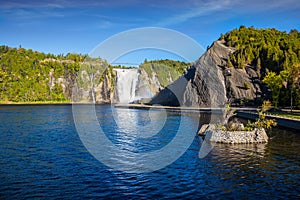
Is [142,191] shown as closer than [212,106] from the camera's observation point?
Yes

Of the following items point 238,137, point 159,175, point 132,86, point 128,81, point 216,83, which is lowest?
point 159,175

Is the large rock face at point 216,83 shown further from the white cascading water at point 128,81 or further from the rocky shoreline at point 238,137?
the white cascading water at point 128,81

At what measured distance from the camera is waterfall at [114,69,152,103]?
184 meters

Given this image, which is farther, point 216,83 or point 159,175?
point 216,83

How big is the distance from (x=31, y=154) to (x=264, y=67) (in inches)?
3784

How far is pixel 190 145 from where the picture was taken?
3319cm

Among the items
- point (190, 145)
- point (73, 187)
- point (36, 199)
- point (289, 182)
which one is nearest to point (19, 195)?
point (36, 199)

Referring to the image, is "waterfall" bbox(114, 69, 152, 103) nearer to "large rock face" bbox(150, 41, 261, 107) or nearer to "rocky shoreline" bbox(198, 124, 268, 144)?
"large rock face" bbox(150, 41, 261, 107)

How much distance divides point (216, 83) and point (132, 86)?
91108 mm

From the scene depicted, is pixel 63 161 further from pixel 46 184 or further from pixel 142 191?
pixel 142 191

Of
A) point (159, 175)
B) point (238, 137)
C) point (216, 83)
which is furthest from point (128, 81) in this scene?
point (159, 175)

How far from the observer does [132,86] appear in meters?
191

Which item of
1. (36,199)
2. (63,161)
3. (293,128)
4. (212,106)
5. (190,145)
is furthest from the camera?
(212,106)

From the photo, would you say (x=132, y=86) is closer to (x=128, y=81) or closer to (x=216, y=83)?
(x=128, y=81)
